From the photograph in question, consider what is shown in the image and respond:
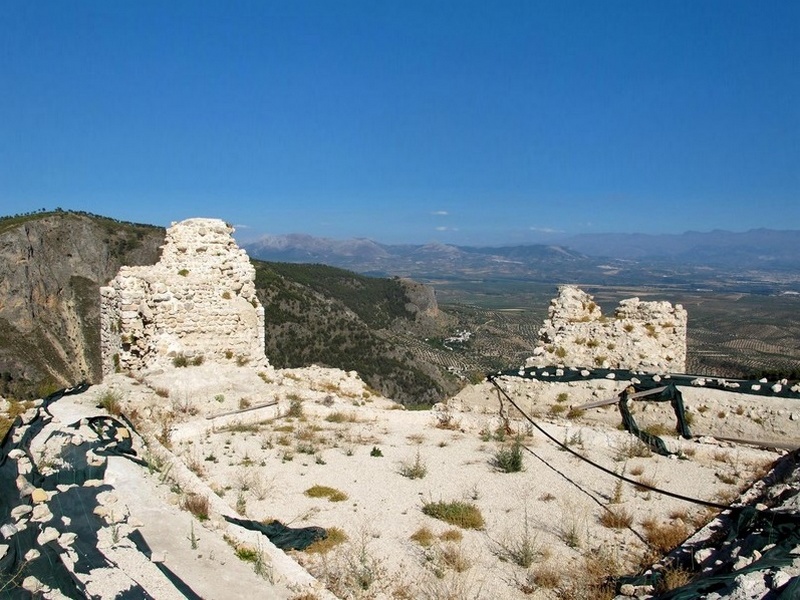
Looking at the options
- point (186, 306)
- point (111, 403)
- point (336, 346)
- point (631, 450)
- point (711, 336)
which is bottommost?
point (711, 336)

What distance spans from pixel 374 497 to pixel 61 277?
80.4 meters

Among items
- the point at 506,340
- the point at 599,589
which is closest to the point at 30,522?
the point at 599,589

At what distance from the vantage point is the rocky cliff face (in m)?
63.9

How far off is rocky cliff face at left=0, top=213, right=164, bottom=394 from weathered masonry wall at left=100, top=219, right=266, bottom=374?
54.4 m

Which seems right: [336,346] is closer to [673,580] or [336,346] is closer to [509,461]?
[509,461]

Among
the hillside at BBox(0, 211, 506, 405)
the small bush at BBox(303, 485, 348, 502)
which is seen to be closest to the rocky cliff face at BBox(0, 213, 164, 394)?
the hillside at BBox(0, 211, 506, 405)

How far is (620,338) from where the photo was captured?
14539mm

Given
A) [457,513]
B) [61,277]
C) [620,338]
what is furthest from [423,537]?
[61,277]

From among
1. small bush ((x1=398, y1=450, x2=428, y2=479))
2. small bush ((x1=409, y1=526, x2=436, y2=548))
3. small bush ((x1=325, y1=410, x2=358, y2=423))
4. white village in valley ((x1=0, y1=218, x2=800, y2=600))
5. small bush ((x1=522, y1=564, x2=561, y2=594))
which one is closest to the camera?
white village in valley ((x1=0, y1=218, x2=800, y2=600))

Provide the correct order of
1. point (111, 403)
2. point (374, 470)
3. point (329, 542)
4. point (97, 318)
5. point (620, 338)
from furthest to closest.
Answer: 1. point (97, 318)
2. point (620, 338)
3. point (111, 403)
4. point (374, 470)
5. point (329, 542)

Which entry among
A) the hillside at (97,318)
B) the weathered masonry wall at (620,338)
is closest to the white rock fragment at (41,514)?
the weathered masonry wall at (620,338)

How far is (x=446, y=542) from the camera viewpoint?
612cm

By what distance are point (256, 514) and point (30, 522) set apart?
97.4 inches

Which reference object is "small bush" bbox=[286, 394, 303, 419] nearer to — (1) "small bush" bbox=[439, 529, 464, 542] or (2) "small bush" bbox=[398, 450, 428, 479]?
(2) "small bush" bbox=[398, 450, 428, 479]
